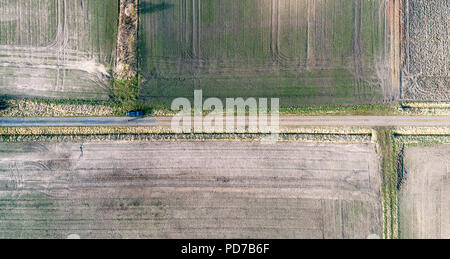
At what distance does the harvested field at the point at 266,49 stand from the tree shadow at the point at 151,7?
0.21ft

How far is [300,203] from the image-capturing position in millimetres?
19766

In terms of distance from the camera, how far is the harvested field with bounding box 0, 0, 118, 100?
20.3 meters

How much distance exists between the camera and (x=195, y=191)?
65.2 feet

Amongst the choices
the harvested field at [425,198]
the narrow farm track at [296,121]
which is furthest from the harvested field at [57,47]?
the harvested field at [425,198]

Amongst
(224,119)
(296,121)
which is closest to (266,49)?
(296,121)

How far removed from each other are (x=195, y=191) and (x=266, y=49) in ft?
34.3

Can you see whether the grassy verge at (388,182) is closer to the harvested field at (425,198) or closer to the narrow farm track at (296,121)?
the harvested field at (425,198)

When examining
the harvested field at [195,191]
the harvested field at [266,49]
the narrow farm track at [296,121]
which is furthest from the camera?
the harvested field at [266,49]

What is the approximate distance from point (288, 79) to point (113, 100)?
11711mm

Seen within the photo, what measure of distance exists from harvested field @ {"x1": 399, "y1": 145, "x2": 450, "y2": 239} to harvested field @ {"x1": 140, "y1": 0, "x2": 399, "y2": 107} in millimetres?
5069

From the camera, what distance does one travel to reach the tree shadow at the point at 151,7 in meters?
20.2

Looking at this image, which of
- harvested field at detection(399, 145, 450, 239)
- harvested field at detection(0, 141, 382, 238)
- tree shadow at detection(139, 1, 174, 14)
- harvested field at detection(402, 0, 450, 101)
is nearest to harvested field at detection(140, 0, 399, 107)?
tree shadow at detection(139, 1, 174, 14)

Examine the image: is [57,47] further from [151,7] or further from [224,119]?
[224,119]

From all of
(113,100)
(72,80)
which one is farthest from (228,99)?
(72,80)
